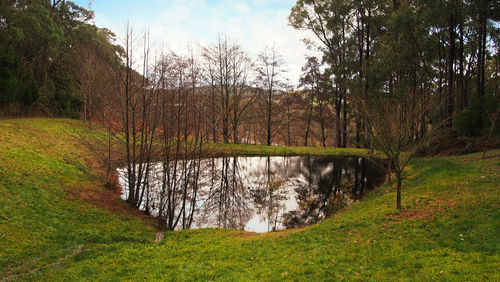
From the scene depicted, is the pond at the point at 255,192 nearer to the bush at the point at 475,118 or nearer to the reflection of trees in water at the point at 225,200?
the reflection of trees in water at the point at 225,200

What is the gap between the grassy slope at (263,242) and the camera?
19.5ft

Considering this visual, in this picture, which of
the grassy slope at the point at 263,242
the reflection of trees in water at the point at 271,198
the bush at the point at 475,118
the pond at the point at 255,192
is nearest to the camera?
the grassy slope at the point at 263,242

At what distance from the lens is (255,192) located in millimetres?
15836

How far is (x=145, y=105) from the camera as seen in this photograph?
11656 mm

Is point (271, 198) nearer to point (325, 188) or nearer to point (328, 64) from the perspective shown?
point (325, 188)

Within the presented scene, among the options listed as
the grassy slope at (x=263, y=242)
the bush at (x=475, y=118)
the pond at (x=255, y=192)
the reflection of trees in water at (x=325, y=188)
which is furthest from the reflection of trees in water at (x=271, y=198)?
the bush at (x=475, y=118)

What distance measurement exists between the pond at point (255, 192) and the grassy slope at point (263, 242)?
188 centimetres

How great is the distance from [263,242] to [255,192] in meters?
7.25

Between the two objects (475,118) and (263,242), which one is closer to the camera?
(263,242)

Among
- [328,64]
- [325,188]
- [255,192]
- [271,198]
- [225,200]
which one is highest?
[328,64]

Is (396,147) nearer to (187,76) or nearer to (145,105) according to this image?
(187,76)

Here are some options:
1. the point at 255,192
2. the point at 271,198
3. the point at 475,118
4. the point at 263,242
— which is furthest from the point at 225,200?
the point at 475,118

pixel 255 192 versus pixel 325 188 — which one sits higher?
pixel 325 188

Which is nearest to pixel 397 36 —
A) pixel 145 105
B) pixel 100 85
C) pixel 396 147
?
pixel 396 147
